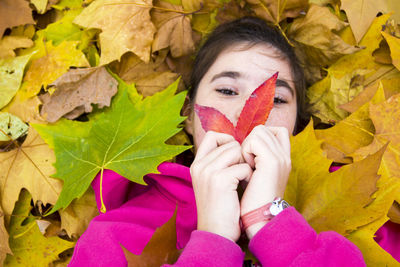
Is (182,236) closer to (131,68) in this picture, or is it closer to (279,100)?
(279,100)

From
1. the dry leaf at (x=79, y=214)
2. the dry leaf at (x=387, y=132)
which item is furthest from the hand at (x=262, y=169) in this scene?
the dry leaf at (x=79, y=214)

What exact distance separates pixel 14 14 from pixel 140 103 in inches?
24.3

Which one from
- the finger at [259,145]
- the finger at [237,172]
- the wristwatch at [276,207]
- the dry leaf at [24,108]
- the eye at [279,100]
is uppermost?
the finger at [259,145]

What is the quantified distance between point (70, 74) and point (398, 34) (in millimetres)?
1237

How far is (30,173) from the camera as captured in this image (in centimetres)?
116

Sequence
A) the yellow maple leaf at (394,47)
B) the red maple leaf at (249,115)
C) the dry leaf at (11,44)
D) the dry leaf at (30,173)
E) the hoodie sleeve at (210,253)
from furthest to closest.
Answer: the dry leaf at (11,44) → the yellow maple leaf at (394,47) → the dry leaf at (30,173) → the red maple leaf at (249,115) → the hoodie sleeve at (210,253)

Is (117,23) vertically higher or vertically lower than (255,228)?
higher

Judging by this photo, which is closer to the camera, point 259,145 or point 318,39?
point 259,145

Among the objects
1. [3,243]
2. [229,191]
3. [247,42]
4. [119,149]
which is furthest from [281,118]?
[3,243]

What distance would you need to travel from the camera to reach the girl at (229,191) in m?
0.76

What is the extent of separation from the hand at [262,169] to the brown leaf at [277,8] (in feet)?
2.32

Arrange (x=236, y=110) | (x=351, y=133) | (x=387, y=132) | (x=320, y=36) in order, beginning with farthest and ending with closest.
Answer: (x=320, y=36), (x=351, y=133), (x=387, y=132), (x=236, y=110)

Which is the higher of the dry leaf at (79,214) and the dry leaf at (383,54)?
the dry leaf at (383,54)

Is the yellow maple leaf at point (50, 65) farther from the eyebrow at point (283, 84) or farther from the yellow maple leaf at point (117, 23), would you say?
the eyebrow at point (283, 84)
